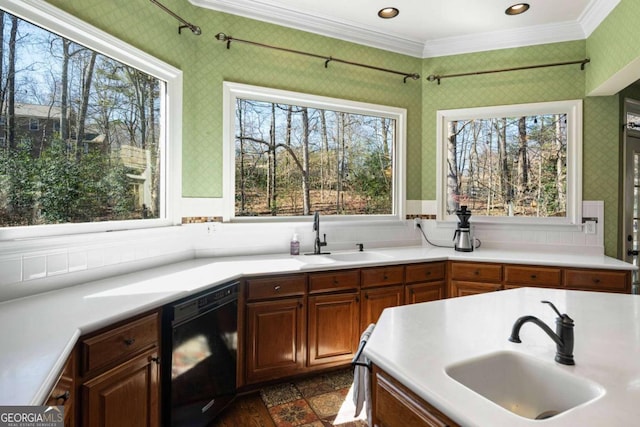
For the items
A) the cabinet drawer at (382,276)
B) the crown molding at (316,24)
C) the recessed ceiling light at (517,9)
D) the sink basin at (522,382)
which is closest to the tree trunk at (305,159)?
the crown molding at (316,24)

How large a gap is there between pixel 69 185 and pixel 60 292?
0.61 m

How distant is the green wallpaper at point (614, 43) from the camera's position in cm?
247

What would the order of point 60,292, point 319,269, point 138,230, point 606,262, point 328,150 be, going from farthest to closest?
point 328,150, point 606,262, point 319,269, point 138,230, point 60,292

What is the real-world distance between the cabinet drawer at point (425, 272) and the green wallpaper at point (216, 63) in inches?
68.7

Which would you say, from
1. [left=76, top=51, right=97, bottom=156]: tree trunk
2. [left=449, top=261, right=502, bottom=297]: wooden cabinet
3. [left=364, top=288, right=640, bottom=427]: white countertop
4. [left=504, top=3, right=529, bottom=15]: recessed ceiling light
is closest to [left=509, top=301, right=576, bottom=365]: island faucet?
[left=364, top=288, right=640, bottom=427]: white countertop

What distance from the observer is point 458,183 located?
3.71 metres

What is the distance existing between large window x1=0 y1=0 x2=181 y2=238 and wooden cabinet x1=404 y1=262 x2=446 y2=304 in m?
2.04

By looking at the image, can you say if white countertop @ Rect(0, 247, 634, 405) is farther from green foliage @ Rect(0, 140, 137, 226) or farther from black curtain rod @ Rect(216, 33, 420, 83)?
black curtain rod @ Rect(216, 33, 420, 83)

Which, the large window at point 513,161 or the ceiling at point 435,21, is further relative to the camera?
the large window at point 513,161

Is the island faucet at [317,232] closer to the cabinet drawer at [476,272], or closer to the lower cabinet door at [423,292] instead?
the lower cabinet door at [423,292]

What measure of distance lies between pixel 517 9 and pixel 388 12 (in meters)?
1.11

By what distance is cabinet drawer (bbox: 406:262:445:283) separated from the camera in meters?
2.98

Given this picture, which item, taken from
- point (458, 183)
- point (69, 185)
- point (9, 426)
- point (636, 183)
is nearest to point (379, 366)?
point (9, 426)

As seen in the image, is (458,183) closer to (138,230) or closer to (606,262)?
(606,262)
